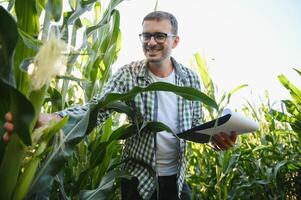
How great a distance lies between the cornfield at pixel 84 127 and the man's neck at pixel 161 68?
0.56 feet

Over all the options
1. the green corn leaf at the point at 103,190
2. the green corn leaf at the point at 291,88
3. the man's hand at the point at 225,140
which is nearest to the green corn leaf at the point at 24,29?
the green corn leaf at the point at 103,190

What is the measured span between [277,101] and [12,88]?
2052 mm

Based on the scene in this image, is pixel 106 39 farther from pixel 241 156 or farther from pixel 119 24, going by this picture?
pixel 241 156

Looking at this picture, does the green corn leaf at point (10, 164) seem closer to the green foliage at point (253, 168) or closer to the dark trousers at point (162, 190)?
the dark trousers at point (162, 190)

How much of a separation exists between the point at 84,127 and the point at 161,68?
718 mm

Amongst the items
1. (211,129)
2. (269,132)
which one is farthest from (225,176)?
(211,129)

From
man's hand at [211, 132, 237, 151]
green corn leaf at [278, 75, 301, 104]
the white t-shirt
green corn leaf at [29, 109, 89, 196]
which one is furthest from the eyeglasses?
green corn leaf at [278, 75, 301, 104]

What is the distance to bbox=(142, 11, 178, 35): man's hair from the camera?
1411 millimetres

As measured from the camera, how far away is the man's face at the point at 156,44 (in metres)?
1.38

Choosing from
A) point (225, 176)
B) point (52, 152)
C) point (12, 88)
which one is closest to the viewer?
point (12, 88)

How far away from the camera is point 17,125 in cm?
62

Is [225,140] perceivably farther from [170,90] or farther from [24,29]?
[24,29]

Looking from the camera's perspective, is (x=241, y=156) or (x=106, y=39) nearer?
(x=106, y=39)

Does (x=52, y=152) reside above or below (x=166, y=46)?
below
